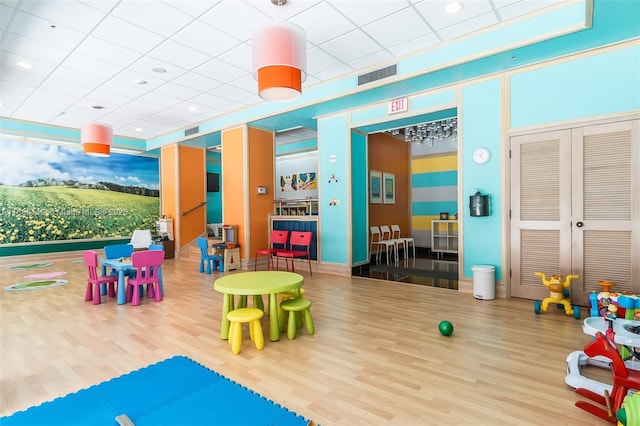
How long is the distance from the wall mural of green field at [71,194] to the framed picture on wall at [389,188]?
784cm

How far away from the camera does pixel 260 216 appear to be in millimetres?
8109

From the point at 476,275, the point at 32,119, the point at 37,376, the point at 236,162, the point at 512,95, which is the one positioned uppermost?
the point at 32,119

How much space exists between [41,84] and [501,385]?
8259 mm

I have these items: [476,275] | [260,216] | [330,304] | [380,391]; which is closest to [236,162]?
[260,216]

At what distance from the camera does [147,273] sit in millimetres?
5004

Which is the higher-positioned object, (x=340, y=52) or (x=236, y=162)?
(x=340, y=52)

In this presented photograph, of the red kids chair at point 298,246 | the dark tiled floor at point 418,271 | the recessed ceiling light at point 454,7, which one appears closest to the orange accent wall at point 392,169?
the dark tiled floor at point 418,271

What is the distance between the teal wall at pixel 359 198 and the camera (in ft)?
23.1

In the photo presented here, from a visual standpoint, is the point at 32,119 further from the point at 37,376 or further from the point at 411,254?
the point at 411,254

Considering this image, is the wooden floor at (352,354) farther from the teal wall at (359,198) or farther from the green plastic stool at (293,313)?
the teal wall at (359,198)

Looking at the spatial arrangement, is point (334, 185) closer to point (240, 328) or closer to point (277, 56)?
point (277, 56)

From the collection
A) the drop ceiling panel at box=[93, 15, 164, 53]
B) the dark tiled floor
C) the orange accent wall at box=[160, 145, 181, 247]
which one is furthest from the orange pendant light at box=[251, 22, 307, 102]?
the orange accent wall at box=[160, 145, 181, 247]

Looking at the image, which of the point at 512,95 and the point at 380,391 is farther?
the point at 512,95

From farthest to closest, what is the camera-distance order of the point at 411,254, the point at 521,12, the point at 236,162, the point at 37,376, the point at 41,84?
the point at 411,254 → the point at 236,162 → the point at 41,84 → the point at 521,12 → the point at 37,376
